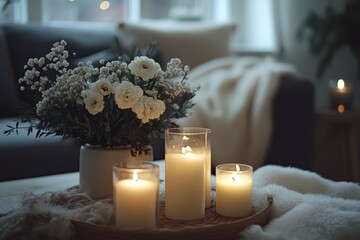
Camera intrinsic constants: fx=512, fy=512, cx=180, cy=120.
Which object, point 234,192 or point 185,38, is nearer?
point 234,192

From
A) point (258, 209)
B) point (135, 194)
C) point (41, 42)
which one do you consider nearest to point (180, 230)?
point (135, 194)

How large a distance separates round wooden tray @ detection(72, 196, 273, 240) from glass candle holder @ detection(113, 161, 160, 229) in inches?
0.9

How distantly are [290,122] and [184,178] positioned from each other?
1375mm

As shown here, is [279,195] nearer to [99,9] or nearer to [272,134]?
[272,134]

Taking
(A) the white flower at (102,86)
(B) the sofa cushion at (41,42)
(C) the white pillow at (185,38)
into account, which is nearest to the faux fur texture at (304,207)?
(A) the white flower at (102,86)

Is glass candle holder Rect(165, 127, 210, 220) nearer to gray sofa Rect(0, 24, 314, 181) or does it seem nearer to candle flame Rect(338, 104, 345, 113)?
gray sofa Rect(0, 24, 314, 181)

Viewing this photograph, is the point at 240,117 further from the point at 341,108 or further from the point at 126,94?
the point at 126,94

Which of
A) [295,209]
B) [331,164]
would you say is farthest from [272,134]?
[295,209]

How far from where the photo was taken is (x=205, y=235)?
0.91 metres

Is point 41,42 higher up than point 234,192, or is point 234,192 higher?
point 41,42

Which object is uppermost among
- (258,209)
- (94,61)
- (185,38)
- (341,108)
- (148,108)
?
(185,38)

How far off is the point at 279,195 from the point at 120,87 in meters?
0.43

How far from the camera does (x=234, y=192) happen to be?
102cm

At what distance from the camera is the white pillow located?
275 centimetres
